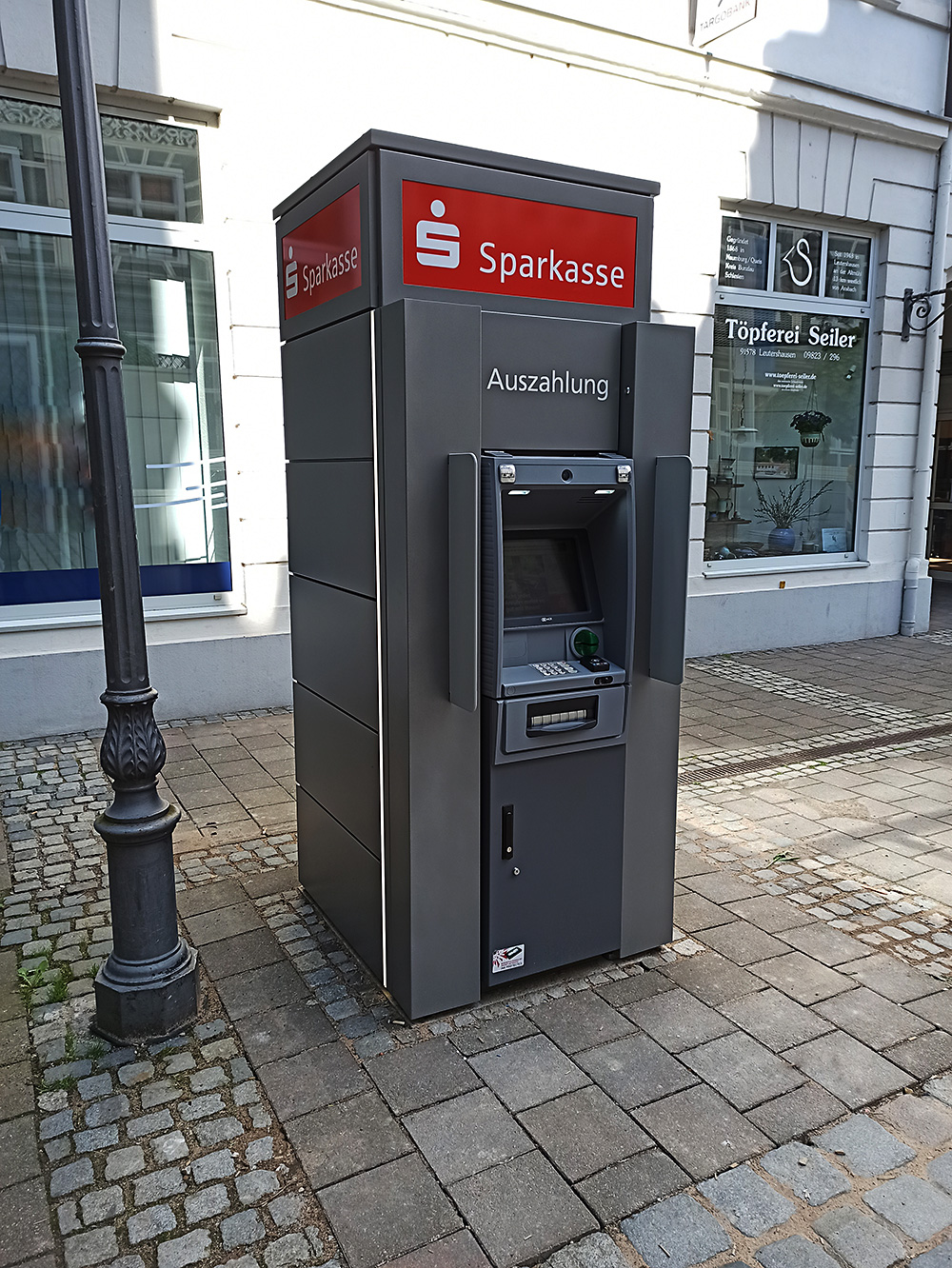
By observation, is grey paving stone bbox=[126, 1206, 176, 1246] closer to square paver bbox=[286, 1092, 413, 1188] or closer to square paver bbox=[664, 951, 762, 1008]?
square paver bbox=[286, 1092, 413, 1188]

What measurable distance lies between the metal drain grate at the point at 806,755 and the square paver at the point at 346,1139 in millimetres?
3372

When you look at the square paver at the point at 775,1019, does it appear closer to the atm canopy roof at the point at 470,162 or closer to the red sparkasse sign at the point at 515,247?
the red sparkasse sign at the point at 515,247

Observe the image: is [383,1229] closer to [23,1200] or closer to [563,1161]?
[563,1161]

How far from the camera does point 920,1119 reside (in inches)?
114

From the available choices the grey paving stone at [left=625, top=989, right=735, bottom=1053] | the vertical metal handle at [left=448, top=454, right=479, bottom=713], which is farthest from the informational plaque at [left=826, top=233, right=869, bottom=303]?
the grey paving stone at [left=625, top=989, right=735, bottom=1053]

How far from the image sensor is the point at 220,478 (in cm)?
712

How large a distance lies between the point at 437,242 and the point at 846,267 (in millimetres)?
8232

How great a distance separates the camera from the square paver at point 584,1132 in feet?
8.82

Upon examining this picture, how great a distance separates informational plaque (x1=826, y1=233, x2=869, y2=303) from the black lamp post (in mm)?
8644

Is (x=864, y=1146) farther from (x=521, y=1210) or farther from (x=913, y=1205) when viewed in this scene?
(x=521, y=1210)

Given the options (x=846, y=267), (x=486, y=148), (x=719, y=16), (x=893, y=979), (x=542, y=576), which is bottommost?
(x=893, y=979)

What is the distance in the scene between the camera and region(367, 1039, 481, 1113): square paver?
2947 millimetres

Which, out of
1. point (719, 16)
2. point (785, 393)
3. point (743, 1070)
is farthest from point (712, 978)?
point (719, 16)

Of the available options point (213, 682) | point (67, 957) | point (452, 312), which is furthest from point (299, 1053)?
Result: point (213, 682)
